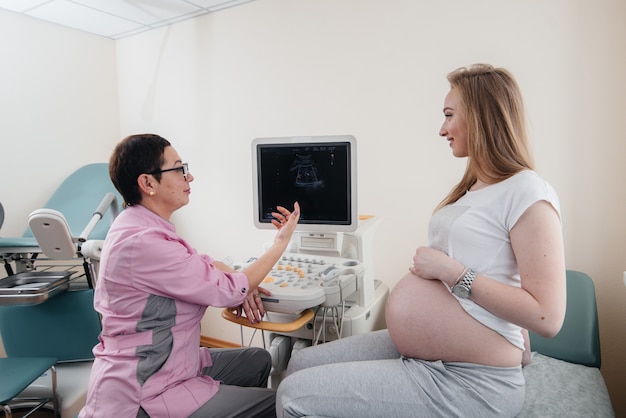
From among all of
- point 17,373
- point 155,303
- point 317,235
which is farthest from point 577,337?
point 17,373

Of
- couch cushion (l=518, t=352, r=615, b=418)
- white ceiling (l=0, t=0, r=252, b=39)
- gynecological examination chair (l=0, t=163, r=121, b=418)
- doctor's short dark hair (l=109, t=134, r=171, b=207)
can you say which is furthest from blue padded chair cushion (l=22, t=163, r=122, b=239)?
couch cushion (l=518, t=352, r=615, b=418)

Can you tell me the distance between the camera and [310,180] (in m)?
1.57

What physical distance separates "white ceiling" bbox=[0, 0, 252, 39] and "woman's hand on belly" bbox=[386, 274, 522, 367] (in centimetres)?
207

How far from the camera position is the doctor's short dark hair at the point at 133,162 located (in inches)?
49.8

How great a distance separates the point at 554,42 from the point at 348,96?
3.09 feet

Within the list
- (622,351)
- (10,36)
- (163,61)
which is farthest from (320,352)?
(10,36)

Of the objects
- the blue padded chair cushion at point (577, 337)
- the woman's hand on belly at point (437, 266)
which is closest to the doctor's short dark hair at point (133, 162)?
the woman's hand on belly at point (437, 266)

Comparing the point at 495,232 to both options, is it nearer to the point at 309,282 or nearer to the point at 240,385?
the point at 309,282

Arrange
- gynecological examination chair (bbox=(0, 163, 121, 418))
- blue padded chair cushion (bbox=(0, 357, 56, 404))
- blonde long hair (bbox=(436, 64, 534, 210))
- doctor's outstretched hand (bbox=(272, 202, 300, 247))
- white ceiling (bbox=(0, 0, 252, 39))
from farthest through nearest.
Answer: white ceiling (bbox=(0, 0, 252, 39)) → gynecological examination chair (bbox=(0, 163, 121, 418)) → blue padded chair cushion (bbox=(0, 357, 56, 404)) → doctor's outstretched hand (bbox=(272, 202, 300, 247)) → blonde long hair (bbox=(436, 64, 534, 210))

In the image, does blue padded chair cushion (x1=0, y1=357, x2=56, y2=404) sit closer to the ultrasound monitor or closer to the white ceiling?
the ultrasound monitor

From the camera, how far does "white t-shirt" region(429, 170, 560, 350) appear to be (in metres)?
0.98

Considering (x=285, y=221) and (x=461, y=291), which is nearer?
(x=461, y=291)

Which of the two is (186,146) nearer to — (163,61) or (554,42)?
(163,61)

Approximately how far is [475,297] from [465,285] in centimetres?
4
